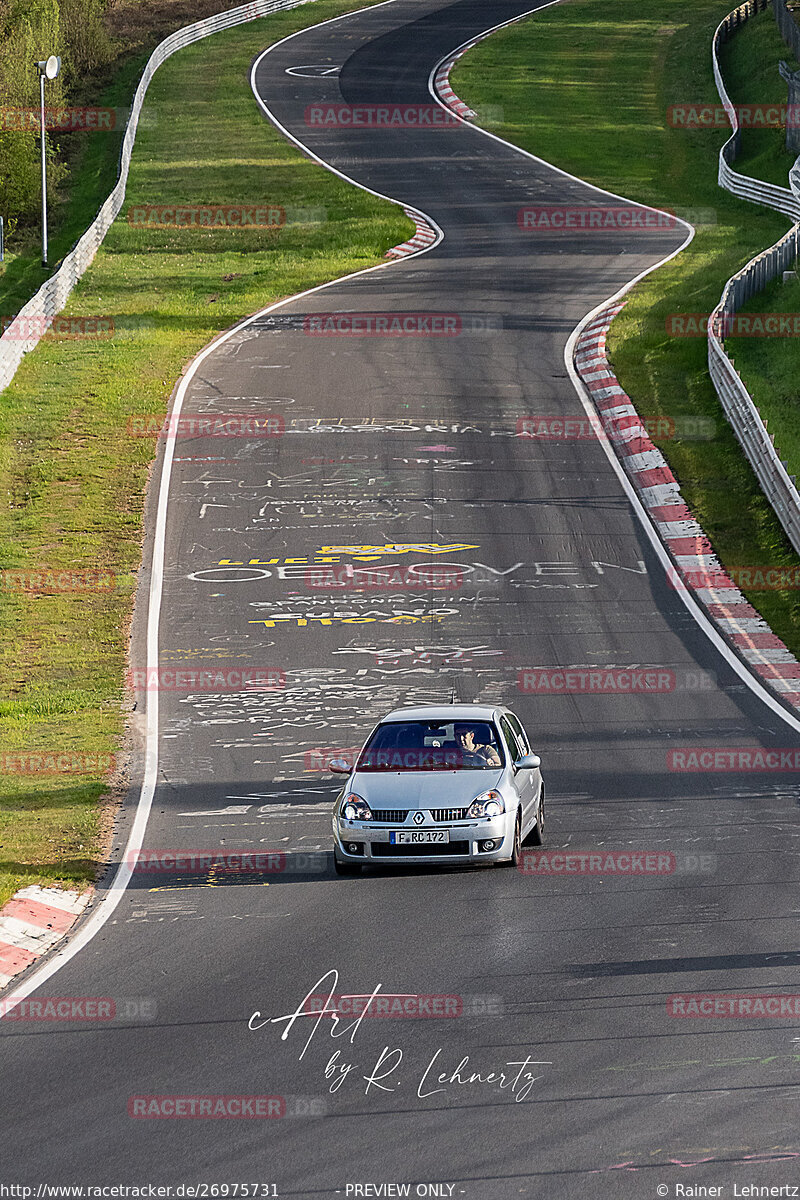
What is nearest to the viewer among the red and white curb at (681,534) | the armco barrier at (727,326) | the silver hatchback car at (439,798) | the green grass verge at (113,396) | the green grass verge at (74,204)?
the silver hatchback car at (439,798)

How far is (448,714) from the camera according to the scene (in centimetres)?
1471

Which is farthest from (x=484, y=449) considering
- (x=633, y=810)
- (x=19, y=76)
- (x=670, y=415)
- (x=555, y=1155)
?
(x=19, y=76)

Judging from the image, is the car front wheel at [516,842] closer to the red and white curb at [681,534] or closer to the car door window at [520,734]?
the car door window at [520,734]

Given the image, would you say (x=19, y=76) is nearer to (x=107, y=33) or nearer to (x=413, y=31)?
(x=107, y=33)

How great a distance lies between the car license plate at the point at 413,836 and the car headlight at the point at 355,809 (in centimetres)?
28

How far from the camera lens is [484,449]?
30.4m

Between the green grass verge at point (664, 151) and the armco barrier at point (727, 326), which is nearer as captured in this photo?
the armco barrier at point (727, 326)

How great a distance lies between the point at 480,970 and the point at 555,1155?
9.80 ft

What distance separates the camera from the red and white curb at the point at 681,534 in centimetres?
2150

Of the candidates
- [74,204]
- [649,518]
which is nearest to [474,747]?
[649,518]

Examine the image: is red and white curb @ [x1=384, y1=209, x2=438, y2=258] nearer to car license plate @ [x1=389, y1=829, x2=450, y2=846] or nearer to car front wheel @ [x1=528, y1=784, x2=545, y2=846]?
car front wheel @ [x1=528, y1=784, x2=545, y2=846]

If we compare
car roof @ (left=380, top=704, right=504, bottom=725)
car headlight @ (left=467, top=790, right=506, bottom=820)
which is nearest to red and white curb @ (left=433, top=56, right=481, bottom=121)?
car roof @ (left=380, top=704, right=504, bottom=725)

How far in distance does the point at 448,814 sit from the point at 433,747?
3.77 ft

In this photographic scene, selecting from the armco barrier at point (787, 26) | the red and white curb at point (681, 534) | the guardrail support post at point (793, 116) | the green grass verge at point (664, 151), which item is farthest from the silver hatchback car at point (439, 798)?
the armco barrier at point (787, 26)
